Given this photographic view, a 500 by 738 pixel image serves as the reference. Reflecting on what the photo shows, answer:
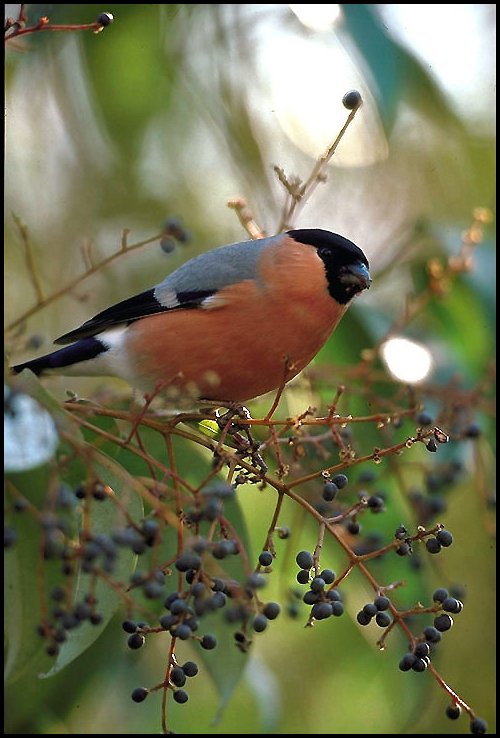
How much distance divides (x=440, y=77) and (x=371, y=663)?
2.34 metres

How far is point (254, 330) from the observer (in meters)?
2.88

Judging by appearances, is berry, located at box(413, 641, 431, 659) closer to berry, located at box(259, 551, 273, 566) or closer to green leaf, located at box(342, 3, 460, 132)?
berry, located at box(259, 551, 273, 566)

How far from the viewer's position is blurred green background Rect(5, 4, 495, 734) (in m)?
3.54

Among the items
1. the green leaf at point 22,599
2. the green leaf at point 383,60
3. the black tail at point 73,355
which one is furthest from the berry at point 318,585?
the green leaf at point 383,60

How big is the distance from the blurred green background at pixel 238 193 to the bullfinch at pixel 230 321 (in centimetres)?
40

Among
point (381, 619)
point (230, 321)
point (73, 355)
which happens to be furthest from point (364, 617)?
point (73, 355)

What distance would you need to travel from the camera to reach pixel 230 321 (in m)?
2.91

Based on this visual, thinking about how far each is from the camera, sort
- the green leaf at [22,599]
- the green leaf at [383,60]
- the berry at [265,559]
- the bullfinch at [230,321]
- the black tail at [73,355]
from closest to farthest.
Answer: the berry at [265,559], the green leaf at [22,599], the bullfinch at [230,321], the black tail at [73,355], the green leaf at [383,60]

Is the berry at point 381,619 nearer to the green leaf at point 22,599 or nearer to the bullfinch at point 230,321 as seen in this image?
the green leaf at point 22,599

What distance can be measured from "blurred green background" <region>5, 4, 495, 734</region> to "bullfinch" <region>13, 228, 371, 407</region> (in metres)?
0.40

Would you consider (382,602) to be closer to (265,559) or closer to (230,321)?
(265,559)

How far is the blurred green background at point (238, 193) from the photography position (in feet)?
11.6

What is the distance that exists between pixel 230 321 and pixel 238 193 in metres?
1.27

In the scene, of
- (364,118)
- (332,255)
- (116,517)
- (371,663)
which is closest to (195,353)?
(332,255)
